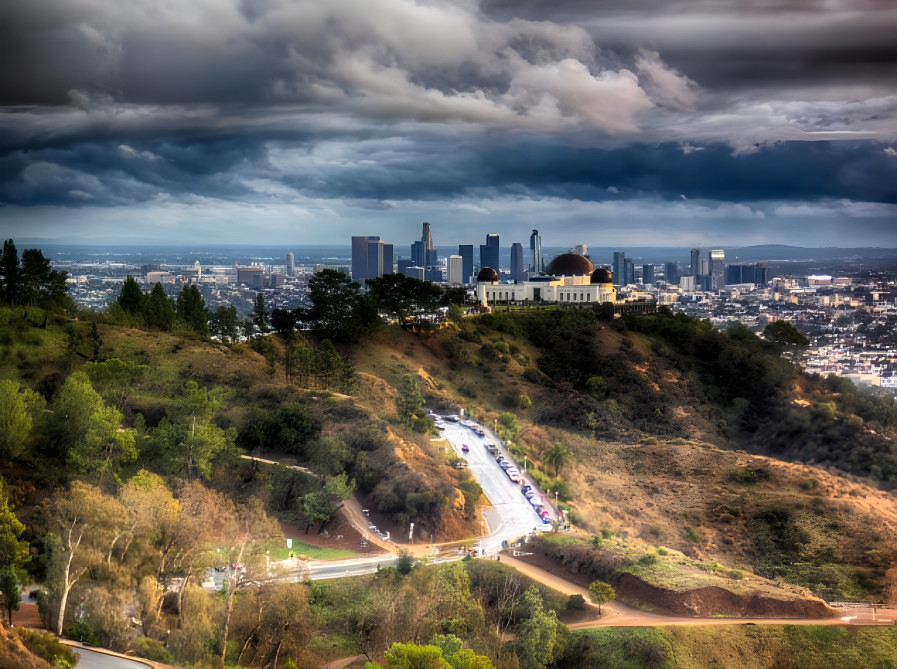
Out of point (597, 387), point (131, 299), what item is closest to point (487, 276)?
point (597, 387)

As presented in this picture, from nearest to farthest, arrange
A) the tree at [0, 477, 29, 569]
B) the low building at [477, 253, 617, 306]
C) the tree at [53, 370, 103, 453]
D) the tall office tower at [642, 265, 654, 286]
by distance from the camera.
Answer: the tree at [0, 477, 29, 569], the tree at [53, 370, 103, 453], the low building at [477, 253, 617, 306], the tall office tower at [642, 265, 654, 286]

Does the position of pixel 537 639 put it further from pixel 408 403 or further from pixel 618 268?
pixel 618 268

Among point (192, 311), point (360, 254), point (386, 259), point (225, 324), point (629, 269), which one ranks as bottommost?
point (225, 324)

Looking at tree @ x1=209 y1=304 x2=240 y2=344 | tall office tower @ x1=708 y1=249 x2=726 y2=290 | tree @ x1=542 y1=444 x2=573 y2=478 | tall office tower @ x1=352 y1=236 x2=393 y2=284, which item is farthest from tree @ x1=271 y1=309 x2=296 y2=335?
tall office tower @ x1=708 y1=249 x2=726 y2=290

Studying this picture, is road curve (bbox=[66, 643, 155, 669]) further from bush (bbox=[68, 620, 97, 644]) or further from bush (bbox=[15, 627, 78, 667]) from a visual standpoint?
bush (bbox=[68, 620, 97, 644])

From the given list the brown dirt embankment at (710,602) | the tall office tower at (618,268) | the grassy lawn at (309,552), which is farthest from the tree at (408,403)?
the tall office tower at (618,268)

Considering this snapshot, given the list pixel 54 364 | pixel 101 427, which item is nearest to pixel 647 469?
pixel 101 427
